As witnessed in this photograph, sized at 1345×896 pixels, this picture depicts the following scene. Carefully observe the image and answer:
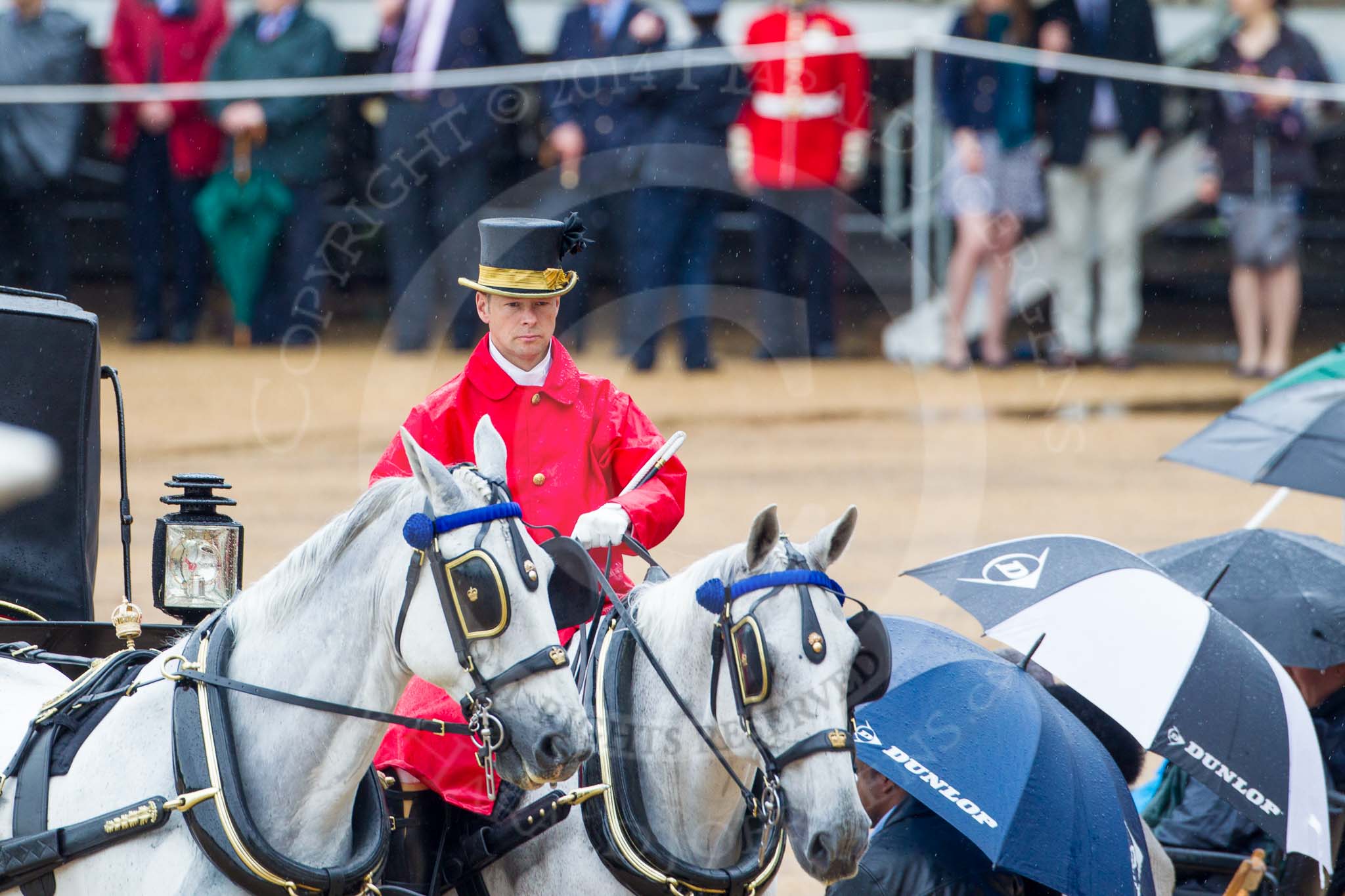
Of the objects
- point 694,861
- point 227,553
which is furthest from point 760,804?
point 227,553

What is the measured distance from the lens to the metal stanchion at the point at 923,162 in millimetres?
12516

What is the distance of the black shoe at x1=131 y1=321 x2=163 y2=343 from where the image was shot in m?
13.1

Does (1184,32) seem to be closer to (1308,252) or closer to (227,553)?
(1308,252)

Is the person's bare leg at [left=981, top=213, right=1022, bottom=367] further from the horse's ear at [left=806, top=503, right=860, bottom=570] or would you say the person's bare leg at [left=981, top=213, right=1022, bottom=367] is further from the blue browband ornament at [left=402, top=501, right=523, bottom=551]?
the blue browband ornament at [left=402, top=501, right=523, bottom=551]

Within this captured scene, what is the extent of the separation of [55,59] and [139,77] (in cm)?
56

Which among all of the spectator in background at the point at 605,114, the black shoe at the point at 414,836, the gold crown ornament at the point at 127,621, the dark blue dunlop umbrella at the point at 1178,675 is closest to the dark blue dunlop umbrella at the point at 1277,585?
the dark blue dunlop umbrella at the point at 1178,675

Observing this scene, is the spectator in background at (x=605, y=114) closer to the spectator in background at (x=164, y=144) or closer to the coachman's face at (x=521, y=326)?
the spectator in background at (x=164, y=144)

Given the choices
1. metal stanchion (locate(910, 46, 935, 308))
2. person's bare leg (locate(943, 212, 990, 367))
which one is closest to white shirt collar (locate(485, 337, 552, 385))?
person's bare leg (locate(943, 212, 990, 367))

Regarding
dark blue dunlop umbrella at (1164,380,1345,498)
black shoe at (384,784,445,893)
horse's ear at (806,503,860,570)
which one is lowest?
black shoe at (384,784,445,893)

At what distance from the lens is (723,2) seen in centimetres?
1270

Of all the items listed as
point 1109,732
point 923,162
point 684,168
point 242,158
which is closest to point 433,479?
point 1109,732

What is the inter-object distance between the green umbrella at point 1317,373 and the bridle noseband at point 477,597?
3640mm

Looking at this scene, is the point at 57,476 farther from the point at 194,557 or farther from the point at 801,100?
the point at 801,100

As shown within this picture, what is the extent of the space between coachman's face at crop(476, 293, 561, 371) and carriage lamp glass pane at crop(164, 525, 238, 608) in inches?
29.2
